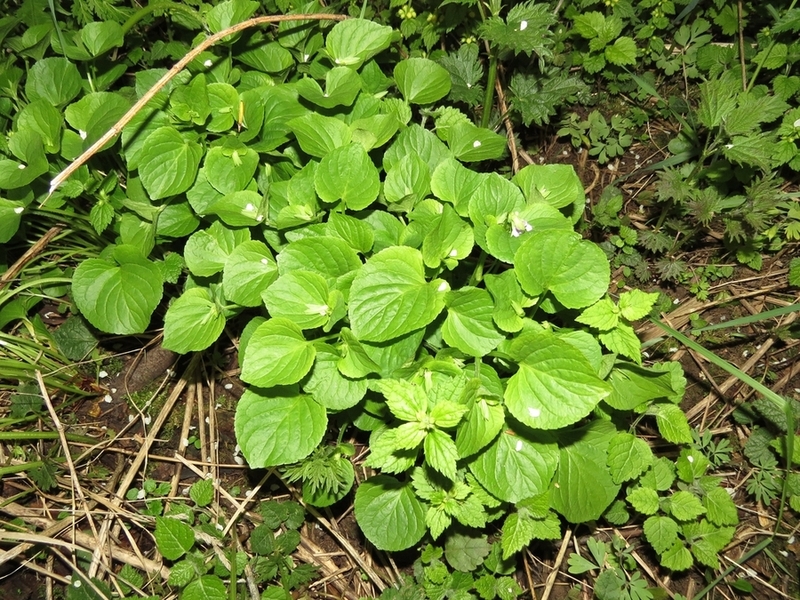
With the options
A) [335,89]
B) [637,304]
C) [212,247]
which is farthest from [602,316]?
[212,247]

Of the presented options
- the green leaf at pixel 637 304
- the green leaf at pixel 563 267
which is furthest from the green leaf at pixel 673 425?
the green leaf at pixel 563 267

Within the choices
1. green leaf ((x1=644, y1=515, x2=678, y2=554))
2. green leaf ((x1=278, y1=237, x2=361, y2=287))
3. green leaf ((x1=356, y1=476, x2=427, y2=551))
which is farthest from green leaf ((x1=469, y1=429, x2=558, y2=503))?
green leaf ((x1=278, y1=237, x2=361, y2=287))

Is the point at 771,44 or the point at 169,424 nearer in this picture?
the point at 169,424

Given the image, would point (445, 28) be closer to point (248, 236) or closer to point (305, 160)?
point (305, 160)

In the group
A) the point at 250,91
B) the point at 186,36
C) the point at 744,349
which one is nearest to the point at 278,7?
the point at 186,36

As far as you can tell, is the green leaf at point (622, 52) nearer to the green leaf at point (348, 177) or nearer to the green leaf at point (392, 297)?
the green leaf at point (348, 177)

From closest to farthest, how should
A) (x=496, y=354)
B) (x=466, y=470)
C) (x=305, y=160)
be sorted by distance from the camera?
(x=496, y=354) → (x=466, y=470) → (x=305, y=160)

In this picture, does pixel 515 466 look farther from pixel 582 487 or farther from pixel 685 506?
pixel 685 506
